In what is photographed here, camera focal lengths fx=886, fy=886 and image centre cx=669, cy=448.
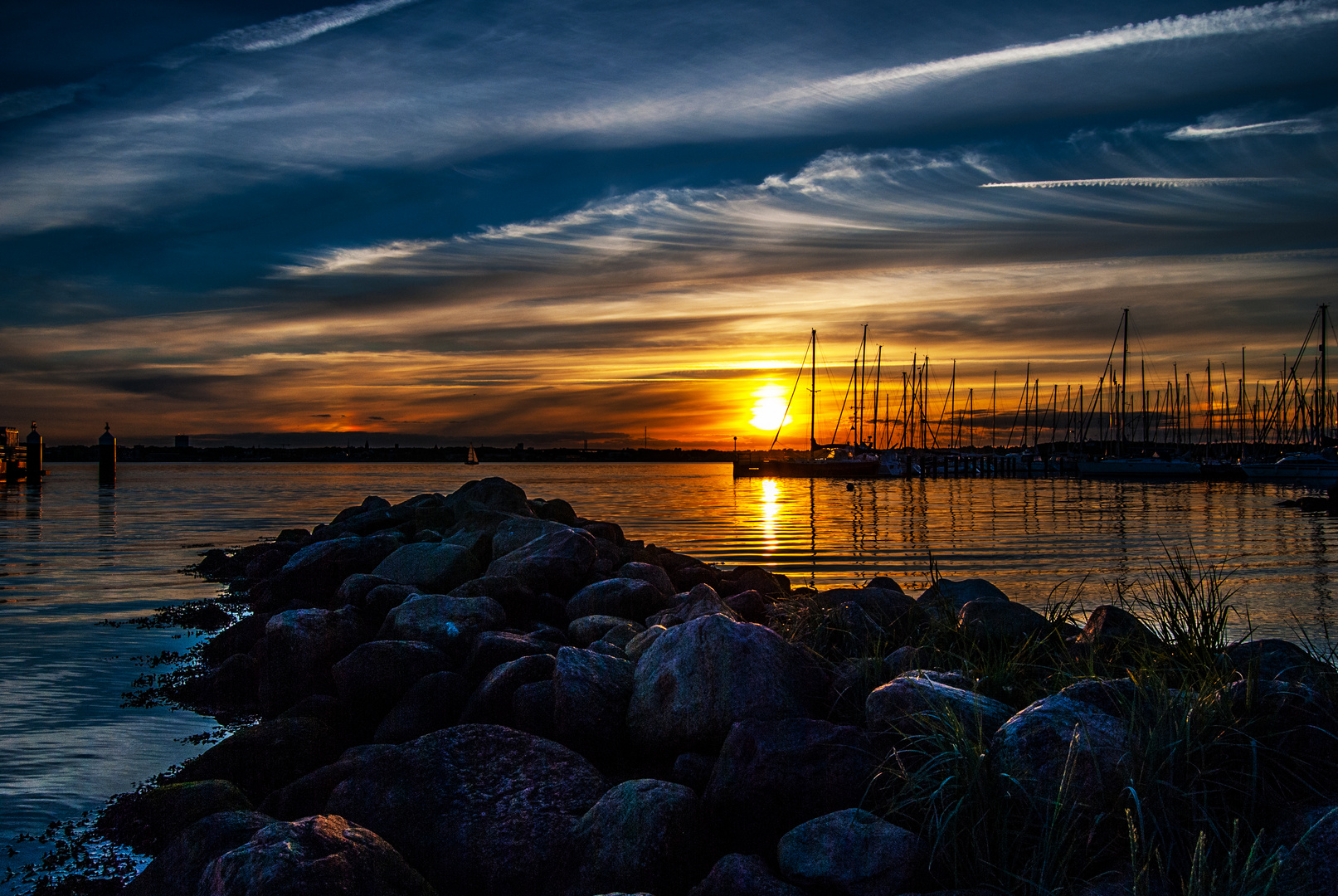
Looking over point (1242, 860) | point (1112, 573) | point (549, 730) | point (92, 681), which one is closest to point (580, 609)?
point (549, 730)

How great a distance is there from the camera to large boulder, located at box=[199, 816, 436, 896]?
11.4ft

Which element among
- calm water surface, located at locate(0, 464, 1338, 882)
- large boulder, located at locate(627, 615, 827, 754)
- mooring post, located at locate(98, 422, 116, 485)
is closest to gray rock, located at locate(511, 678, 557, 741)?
large boulder, located at locate(627, 615, 827, 754)

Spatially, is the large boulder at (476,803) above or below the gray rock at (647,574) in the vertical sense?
below

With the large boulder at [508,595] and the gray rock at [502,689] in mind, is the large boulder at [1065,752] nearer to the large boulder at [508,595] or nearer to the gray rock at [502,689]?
the gray rock at [502,689]

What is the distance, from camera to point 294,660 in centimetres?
787

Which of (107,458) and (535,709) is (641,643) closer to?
(535,709)

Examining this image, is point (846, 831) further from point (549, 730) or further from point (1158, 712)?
point (549, 730)

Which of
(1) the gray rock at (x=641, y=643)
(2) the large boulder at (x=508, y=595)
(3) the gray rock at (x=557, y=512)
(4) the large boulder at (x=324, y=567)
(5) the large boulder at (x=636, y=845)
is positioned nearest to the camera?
(5) the large boulder at (x=636, y=845)

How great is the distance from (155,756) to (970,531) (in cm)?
2498

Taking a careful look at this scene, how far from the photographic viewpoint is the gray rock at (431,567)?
11336mm

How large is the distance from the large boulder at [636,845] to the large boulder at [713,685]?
116cm

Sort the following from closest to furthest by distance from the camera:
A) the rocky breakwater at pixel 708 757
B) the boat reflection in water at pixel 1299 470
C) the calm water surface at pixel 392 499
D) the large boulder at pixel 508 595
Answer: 1. the rocky breakwater at pixel 708 757
2. the calm water surface at pixel 392 499
3. the large boulder at pixel 508 595
4. the boat reflection in water at pixel 1299 470

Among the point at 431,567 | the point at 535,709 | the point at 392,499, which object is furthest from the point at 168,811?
the point at 392,499

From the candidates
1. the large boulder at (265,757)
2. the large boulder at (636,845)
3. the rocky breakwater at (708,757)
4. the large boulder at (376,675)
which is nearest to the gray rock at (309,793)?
the rocky breakwater at (708,757)
